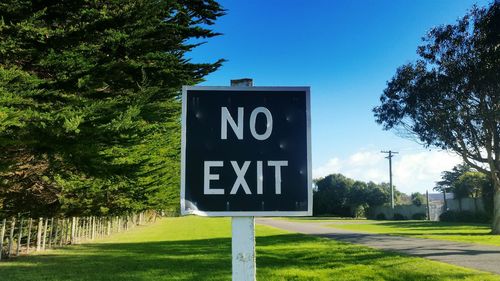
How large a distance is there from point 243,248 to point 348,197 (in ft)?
258

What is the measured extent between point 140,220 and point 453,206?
3551 centimetres

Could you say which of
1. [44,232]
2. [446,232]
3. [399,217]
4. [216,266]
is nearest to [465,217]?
[399,217]

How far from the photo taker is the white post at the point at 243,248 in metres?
2.64

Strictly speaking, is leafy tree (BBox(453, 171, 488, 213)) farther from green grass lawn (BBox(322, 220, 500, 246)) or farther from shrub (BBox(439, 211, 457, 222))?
green grass lawn (BBox(322, 220, 500, 246))

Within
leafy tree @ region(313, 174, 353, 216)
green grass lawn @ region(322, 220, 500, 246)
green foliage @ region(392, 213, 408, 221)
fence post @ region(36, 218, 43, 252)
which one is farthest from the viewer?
leafy tree @ region(313, 174, 353, 216)

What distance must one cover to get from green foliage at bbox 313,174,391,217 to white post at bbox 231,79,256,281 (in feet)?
237

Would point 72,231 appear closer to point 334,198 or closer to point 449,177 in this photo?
point 334,198

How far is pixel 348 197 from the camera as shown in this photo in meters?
78.9

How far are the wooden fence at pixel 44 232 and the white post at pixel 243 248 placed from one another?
16.4 meters

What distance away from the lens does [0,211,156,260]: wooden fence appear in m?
17.6

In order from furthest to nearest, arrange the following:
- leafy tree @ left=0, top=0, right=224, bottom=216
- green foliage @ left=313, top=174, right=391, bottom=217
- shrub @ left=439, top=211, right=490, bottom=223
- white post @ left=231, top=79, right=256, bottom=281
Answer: green foliage @ left=313, top=174, right=391, bottom=217 < shrub @ left=439, top=211, right=490, bottom=223 < leafy tree @ left=0, top=0, right=224, bottom=216 < white post @ left=231, top=79, right=256, bottom=281

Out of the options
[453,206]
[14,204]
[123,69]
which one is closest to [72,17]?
[123,69]

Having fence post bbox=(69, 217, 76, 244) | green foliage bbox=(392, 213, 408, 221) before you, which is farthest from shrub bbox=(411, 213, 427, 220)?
fence post bbox=(69, 217, 76, 244)

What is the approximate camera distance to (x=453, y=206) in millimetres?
48875
